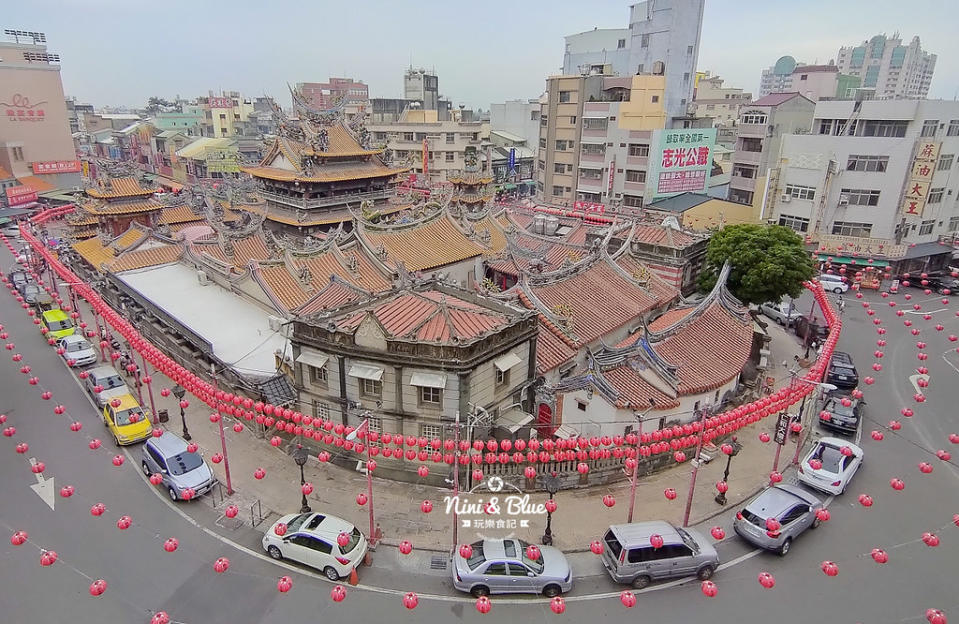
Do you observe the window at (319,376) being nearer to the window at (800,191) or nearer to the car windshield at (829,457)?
the car windshield at (829,457)

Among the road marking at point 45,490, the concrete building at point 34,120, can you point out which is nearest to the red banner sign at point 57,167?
the concrete building at point 34,120

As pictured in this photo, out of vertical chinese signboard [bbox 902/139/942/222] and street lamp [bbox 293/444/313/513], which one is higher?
vertical chinese signboard [bbox 902/139/942/222]

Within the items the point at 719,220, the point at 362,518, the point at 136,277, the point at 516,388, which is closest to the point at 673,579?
the point at 516,388

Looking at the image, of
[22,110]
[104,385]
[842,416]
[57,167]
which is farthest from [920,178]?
[22,110]

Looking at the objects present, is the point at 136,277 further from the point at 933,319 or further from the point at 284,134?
the point at 933,319

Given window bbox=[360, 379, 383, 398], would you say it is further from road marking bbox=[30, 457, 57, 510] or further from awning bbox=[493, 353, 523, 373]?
road marking bbox=[30, 457, 57, 510]

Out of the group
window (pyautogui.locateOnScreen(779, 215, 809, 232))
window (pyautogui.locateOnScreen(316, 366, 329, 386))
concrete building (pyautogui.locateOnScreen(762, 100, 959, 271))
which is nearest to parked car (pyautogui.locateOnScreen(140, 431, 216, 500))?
window (pyautogui.locateOnScreen(316, 366, 329, 386))
